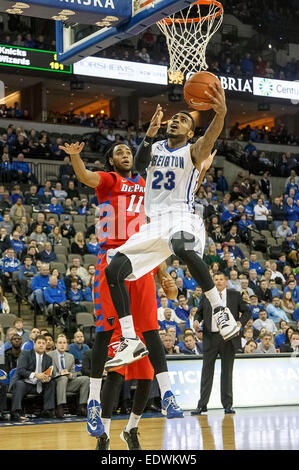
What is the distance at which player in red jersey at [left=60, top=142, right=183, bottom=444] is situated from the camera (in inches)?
263

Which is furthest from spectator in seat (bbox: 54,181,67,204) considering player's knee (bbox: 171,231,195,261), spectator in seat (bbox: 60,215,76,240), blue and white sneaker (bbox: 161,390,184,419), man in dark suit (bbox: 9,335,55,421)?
player's knee (bbox: 171,231,195,261)

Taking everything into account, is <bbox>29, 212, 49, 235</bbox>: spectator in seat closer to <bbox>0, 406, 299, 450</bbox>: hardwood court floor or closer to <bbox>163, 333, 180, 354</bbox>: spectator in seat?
<bbox>163, 333, 180, 354</bbox>: spectator in seat

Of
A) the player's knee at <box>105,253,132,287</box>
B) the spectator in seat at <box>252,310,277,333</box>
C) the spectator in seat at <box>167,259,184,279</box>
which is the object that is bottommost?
the spectator in seat at <box>252,310,277,333</box>

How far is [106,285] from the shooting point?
22.3 feet

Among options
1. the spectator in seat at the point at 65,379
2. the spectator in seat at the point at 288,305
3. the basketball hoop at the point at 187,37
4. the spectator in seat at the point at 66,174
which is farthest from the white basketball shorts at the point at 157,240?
the spectator in seat at the point at 66,174

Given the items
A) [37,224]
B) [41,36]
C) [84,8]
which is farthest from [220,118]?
[41,36]

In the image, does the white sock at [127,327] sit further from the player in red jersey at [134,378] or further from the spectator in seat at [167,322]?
the spectator in seat at [167,322]

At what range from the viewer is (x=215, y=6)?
1195 centimetres

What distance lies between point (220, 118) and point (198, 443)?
3.28 metres

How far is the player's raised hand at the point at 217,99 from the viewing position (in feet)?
19.7

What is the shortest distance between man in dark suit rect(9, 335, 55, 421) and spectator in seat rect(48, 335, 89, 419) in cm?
11

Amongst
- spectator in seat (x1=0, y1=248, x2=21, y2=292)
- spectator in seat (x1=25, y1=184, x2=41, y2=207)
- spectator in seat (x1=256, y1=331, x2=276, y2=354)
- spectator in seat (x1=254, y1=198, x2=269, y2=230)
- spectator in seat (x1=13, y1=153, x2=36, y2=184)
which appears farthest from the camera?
spectator in seat (x1=254, y1=198, x2=269, y2=230)
